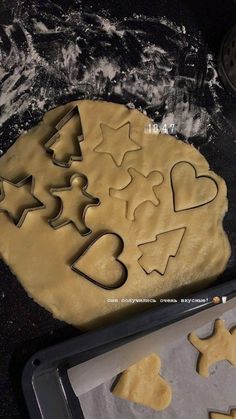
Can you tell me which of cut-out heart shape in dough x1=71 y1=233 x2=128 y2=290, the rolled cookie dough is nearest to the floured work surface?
cut-out heart shape in dough x1=71 y1=233 x2=128 y2=290

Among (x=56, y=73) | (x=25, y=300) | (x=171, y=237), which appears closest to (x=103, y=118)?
(x=56, y=73)

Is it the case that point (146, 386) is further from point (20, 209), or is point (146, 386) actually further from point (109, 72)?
point (109, 72)

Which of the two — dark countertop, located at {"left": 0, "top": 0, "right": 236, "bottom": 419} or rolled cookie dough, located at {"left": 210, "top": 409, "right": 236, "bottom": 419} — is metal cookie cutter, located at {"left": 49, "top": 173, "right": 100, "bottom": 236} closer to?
dark countertop, located at {"left": 0, "top": 0, "right": 236, "bottom": 419}

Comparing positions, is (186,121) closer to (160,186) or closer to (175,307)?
(160,186)

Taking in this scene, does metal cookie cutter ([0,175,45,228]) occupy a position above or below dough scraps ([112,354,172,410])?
above

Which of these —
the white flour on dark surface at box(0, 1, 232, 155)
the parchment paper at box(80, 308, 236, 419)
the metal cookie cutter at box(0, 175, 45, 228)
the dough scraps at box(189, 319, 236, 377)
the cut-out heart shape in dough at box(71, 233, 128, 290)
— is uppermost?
the white flour on dark surface at box(0, 1, 232, 155)

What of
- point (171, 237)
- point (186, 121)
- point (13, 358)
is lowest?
point (13, 358)

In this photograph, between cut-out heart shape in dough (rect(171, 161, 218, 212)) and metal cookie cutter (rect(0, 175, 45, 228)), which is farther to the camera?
cut-out heart shape in dough (rect(171, 161, 218, 212))
